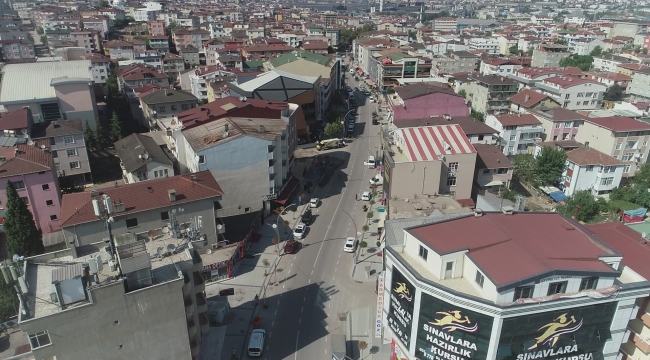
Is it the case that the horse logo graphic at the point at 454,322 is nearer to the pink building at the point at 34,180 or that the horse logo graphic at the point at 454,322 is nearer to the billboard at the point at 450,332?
the billboard at the point at 450,332

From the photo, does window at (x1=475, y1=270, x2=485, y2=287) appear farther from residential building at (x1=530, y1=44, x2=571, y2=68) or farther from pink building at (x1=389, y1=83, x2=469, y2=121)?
residential building at (x1=530, y1=44, x2=571, y2=68)

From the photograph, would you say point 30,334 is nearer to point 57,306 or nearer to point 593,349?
point 57,306

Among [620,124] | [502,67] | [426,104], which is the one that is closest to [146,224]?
[426,104]

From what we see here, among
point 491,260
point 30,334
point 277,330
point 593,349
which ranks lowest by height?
point 277,330

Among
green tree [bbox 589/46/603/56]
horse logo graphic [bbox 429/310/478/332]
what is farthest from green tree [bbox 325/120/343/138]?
green tree [bbox 589/46/603/56]

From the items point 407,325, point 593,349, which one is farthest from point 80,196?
point 593,349
